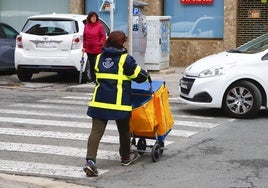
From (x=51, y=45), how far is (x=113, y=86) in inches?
330

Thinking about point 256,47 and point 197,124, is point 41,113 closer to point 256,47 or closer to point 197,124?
point 197,124

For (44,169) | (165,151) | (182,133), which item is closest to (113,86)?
(44,169)

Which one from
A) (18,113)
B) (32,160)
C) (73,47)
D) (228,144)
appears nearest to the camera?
(32,160)

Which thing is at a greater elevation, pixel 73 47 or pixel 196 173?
pixel 73 47

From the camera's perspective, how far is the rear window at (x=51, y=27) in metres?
15.0

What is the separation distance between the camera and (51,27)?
49.6 ft

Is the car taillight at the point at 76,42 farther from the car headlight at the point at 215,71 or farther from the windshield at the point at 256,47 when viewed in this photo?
the car headlight at the point at 215,71

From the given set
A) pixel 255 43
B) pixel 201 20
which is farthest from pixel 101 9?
pixel 255 43

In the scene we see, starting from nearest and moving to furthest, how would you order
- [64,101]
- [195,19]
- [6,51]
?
[64,101]
[6,51]
[195,19]

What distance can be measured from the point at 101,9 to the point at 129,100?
14.2 meters

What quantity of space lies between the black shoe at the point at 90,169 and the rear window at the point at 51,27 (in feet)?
28.2

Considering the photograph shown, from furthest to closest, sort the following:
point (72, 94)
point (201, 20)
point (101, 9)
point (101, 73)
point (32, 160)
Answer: point (101, 9) → point (201, 20) → point (72, 94) → point (32, 160) → point (101, 73)

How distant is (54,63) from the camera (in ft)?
48.7

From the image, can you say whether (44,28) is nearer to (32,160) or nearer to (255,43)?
(255,43)
